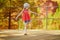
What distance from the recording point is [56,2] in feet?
32.7

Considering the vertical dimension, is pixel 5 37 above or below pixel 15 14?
below

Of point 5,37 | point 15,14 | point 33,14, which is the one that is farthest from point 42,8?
point 5,37

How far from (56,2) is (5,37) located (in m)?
3.15

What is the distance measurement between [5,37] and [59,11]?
302cm

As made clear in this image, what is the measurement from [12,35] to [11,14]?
1.96 meters

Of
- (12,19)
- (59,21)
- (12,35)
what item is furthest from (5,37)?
(59,21)

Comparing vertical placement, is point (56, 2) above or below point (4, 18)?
above

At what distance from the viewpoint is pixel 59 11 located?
9.85 metres

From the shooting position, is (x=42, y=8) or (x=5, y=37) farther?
(x=42, y=8)

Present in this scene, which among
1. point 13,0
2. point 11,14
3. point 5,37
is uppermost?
point 13,0

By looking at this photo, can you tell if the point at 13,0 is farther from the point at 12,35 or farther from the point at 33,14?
the point at 12,35

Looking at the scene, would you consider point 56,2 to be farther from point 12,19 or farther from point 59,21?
point 12,19

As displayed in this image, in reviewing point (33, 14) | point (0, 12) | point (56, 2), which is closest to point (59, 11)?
point (56, 2)

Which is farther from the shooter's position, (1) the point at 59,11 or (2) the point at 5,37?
(1) the point at 59,11
